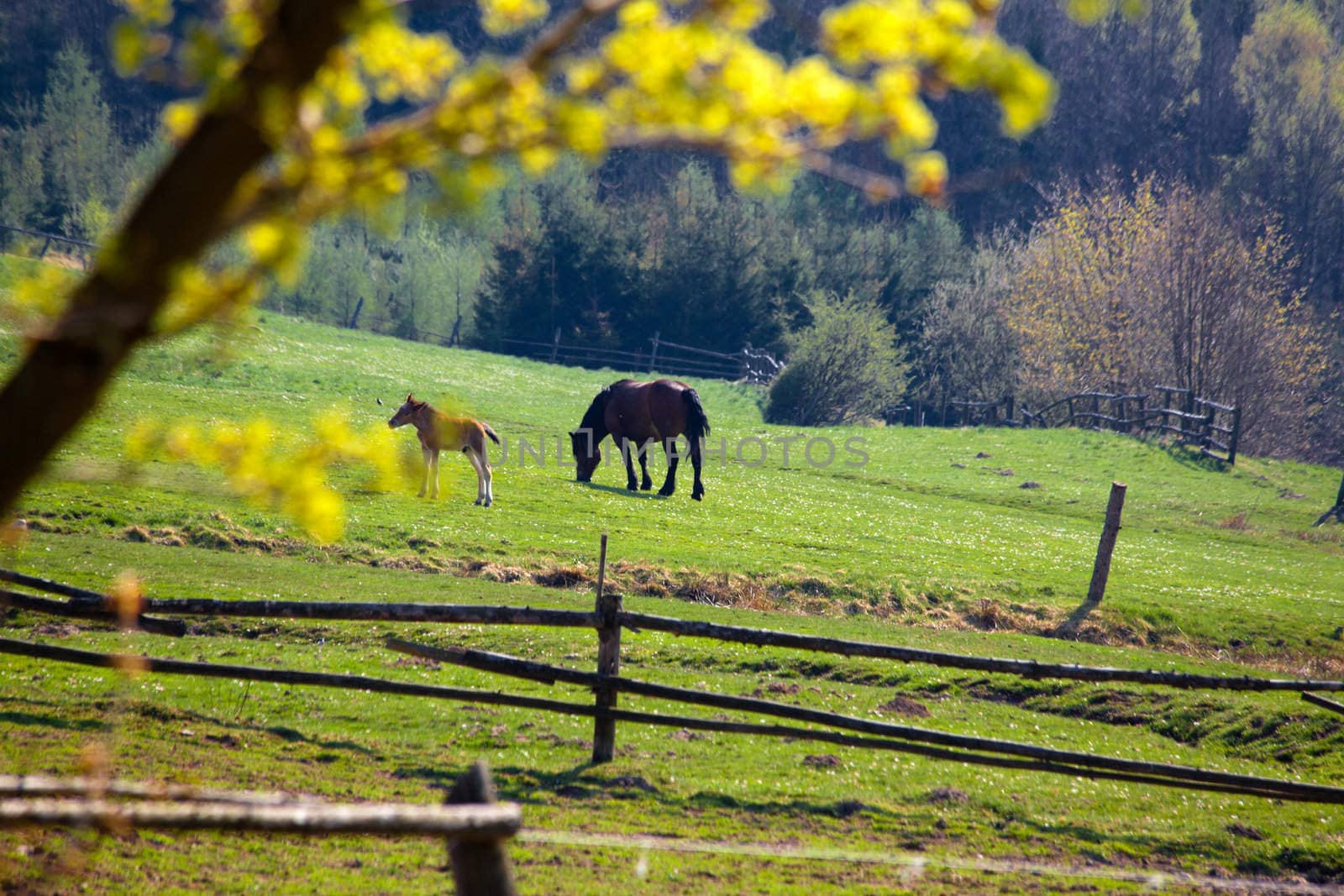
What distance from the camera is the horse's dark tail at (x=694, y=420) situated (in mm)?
23547

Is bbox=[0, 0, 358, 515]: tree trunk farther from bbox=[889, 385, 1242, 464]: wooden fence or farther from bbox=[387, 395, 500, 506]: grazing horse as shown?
bbox=[889, 385, 1242, 464]: wooden fence

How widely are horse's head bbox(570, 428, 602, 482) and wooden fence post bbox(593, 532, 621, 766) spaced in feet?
53.8

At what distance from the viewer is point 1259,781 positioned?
8.77 m

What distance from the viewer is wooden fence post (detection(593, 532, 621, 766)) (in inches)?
349

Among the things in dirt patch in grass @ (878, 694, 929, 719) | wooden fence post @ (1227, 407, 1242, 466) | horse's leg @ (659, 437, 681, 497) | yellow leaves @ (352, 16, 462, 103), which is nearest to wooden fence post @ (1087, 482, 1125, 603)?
dirt patch in grass @ (878, 694, 929, 719)

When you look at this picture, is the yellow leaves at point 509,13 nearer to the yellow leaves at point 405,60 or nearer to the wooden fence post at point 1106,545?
the yellow leaves at point 405,60

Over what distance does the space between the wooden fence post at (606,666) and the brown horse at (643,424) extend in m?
14.7

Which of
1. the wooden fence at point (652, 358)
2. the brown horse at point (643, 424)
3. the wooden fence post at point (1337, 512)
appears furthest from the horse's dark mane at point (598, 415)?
the wooden fence at point (652, 358)

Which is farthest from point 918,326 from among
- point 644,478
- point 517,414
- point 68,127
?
point 68,127

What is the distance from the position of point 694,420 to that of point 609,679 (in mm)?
15093

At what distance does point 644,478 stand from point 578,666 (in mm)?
13715

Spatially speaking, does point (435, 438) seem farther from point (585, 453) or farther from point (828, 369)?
point (828, 369)

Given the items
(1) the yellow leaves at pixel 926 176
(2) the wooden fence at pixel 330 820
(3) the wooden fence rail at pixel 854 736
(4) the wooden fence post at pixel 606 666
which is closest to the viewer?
(1) the yellow leaves at pixel 926 176

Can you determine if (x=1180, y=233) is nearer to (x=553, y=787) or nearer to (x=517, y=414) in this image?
(x=517, y=414)
